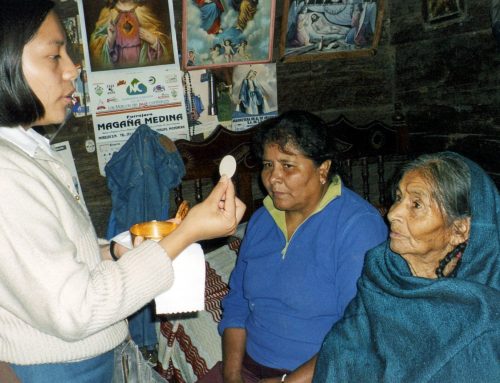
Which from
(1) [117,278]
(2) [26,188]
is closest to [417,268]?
(1) [117,278]

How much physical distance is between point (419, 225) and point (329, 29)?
68.7 inches

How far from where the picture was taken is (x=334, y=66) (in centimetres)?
304

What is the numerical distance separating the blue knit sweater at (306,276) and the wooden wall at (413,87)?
106 cm

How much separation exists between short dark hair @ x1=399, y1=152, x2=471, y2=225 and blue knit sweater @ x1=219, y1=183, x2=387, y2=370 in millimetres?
324

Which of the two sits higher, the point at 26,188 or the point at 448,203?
the point at 26,188

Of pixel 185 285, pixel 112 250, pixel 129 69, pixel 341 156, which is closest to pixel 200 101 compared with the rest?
pixel 129 69

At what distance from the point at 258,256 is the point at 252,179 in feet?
3.49

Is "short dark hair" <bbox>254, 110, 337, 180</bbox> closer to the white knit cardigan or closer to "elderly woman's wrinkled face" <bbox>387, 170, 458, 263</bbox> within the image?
"elderly woman's wrinkled face" <bbox>387, 170, 458, 263</bbox>

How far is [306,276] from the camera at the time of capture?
1760 mm

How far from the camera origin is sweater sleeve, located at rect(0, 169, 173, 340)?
93cm

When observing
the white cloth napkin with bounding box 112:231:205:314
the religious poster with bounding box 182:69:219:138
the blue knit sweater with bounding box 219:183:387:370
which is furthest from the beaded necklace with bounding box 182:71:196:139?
the white cloth napkin with bounding box 112:231:205:314

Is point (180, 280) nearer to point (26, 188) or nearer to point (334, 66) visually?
point (26, 188)

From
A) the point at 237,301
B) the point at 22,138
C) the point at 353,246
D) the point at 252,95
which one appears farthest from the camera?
the point at 252,95

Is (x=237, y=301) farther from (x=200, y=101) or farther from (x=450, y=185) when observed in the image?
(x=200, y=101)
